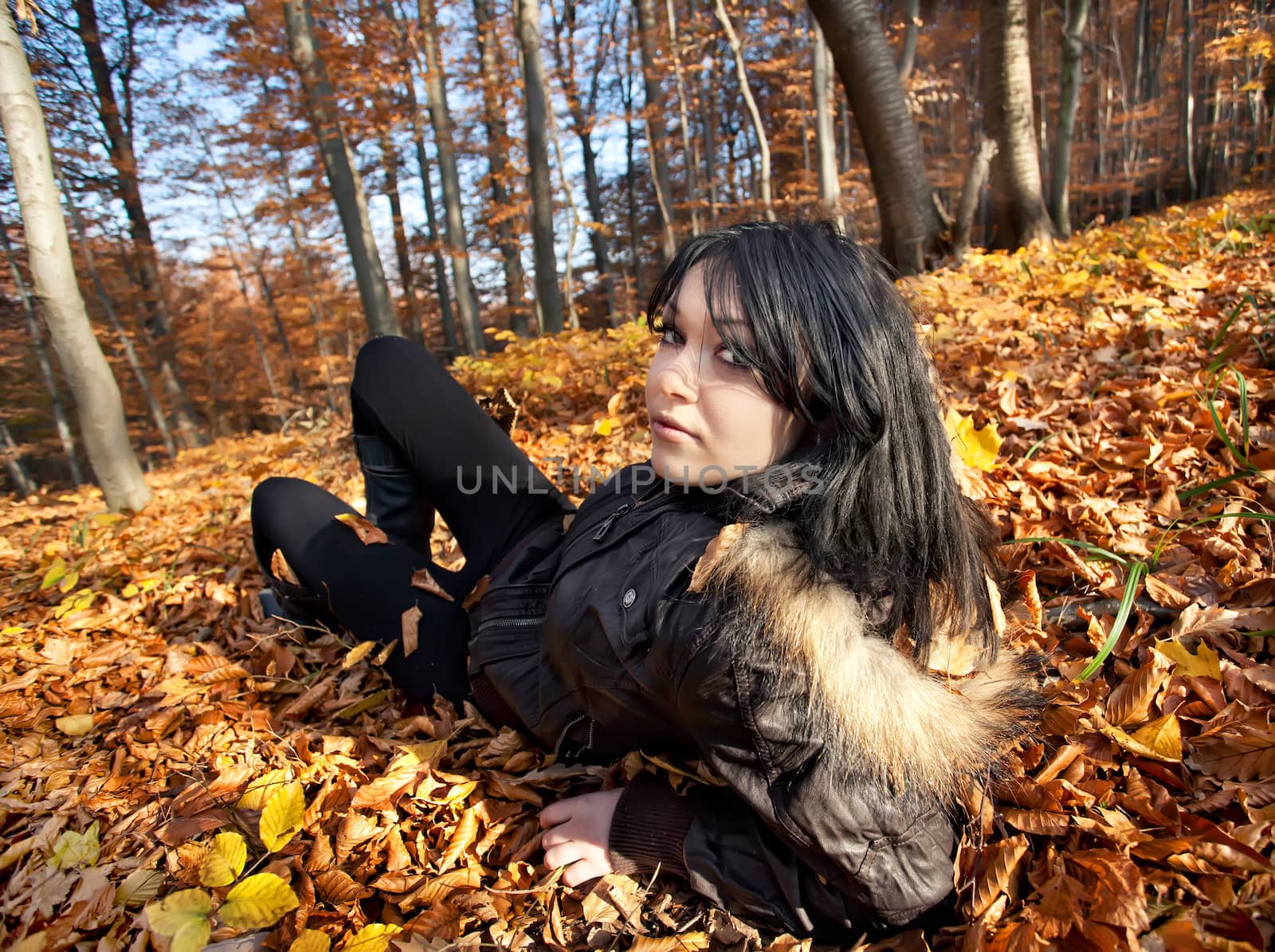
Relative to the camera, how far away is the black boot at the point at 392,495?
2.03m

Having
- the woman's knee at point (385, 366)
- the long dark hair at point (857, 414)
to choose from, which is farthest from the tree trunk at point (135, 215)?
the long dark hair at point (857, 414)

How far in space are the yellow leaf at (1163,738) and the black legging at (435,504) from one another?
4.72ft

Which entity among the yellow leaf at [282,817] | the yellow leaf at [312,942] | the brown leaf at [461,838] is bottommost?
the brown leaf at [461,838]

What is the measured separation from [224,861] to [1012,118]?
7105 millimetres

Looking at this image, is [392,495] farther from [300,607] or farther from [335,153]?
[335,153]

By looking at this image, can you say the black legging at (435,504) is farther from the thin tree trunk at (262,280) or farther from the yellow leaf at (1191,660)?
the thin tree trunk at (262,280)

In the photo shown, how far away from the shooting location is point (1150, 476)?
1.94 metres

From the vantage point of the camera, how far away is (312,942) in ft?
3.81

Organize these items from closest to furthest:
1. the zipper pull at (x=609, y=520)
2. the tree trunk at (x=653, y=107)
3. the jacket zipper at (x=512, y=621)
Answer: the zipper pull at (x=609, y=520) < the jacket zipper at (x=512, y=621) < the tree trunk at (x=653, y=107)

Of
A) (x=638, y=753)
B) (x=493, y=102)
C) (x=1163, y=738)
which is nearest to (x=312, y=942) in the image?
(x=638, y=753)

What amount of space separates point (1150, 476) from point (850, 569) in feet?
4.80

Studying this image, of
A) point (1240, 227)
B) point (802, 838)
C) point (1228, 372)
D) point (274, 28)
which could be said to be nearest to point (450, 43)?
point (274, 28)

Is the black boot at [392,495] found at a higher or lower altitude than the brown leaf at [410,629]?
higher

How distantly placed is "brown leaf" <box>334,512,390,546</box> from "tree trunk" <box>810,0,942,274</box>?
15.8ft
